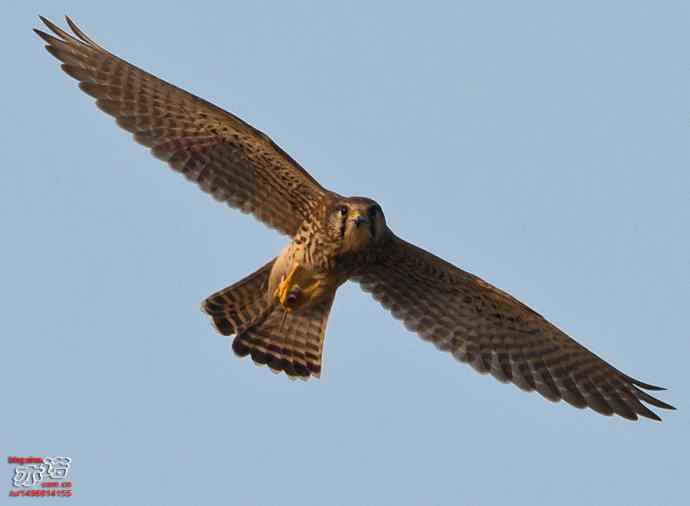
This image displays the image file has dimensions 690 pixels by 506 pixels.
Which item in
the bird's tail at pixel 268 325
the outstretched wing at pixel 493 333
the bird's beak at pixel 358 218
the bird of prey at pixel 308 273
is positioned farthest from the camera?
the bird's tail at pixel 268 325

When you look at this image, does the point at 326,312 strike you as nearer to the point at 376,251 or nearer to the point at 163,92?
the point at 376,251

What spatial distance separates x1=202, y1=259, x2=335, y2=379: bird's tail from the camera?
14875 millimetres

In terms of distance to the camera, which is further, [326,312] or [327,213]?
[326,312]

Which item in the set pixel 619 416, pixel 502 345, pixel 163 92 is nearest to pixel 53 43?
pixel 163 92

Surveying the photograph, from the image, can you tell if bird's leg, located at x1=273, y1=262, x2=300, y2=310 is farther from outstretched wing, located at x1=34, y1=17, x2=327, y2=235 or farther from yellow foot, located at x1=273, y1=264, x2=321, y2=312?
outstretched wing, located at x1=34, y1=17, x2=327, y2=235

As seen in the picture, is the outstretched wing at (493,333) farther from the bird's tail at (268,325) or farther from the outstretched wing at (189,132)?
the outstretched wing at (189,132)

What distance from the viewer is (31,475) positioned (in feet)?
47.7

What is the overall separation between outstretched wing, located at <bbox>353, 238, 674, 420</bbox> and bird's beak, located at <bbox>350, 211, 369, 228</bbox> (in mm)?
715

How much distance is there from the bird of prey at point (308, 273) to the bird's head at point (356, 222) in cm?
1

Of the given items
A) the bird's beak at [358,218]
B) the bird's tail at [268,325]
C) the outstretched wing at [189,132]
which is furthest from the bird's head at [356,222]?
the bird's tail at [268,325]

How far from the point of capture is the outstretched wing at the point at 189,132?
46.9 ft

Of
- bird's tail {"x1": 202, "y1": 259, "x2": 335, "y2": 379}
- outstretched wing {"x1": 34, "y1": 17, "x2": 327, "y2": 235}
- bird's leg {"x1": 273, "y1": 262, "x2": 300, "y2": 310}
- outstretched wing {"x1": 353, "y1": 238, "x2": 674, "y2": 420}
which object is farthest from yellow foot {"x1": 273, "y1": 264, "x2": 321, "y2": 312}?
outstretched wing {"x1": 353, "y1": 238, "x2": 674, "y2": 420}

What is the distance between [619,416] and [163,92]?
496 cm

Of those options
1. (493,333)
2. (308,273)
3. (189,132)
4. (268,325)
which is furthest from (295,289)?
(493,333)
